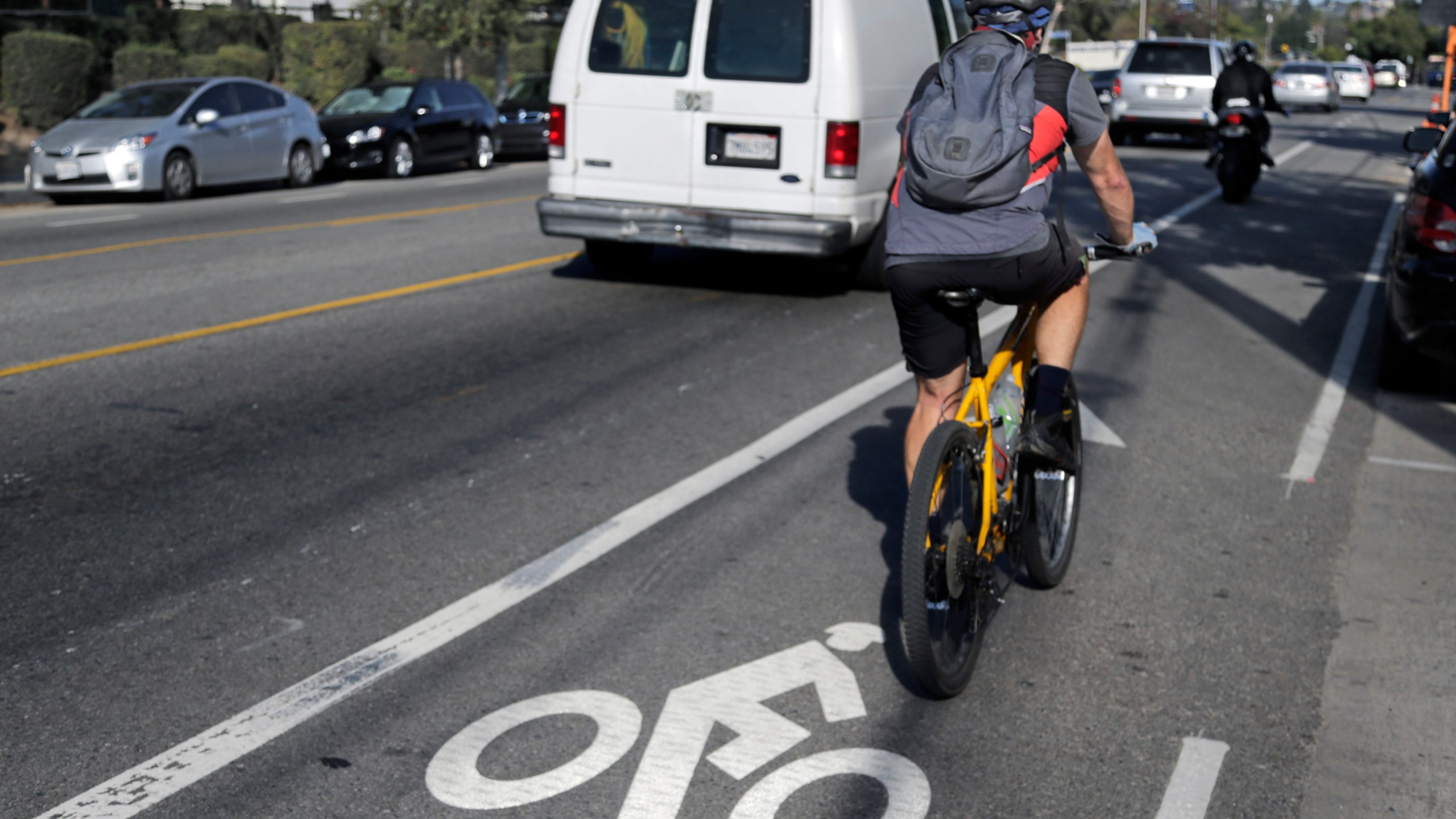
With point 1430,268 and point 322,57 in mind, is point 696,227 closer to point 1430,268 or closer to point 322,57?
point 1430,268

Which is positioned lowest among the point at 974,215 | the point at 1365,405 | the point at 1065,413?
the point at 1365,405

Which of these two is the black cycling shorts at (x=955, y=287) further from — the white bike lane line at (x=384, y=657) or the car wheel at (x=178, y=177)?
the car wheel at (x=178, y=177)

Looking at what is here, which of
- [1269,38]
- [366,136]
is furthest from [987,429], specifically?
[1269,38]

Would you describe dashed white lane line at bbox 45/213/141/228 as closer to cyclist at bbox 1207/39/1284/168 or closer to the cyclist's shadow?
the cyclist's shadow

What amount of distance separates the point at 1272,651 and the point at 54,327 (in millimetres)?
7455

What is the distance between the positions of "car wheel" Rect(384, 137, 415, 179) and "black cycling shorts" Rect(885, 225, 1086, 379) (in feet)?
63.2

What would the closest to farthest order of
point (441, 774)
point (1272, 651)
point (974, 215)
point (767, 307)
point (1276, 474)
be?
point (441, 774)
point (974, 215)
point (1272, 651)
point (1276, 474)
point (767, 307)

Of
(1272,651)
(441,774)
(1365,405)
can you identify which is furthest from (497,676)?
(1365,405)

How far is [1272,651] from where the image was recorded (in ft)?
14.9

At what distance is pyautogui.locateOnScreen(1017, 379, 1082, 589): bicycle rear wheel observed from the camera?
4.80 m

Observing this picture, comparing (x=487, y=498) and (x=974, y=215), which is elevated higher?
(x=974, y=215)

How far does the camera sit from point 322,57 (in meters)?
36.3

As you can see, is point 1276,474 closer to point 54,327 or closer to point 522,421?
point 522,421

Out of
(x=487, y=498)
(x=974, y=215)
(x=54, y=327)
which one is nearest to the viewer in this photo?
(x=974, y=215)
